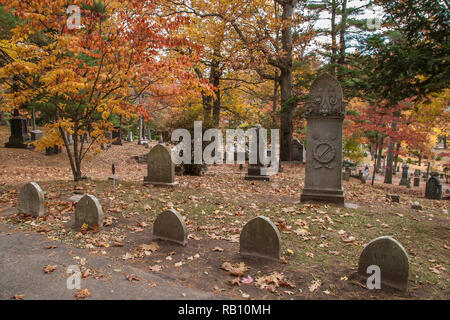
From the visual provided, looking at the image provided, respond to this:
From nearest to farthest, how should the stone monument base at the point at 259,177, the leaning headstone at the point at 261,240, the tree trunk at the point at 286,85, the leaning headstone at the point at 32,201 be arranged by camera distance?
the leaning headstone at the point at 261,240 → the leaning headstone at the point at 32,201 → the stone monument base at the point at 259,177 → the tree trunk at the point at 286,85

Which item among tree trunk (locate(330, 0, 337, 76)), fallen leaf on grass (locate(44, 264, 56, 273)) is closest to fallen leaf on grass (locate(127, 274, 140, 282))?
fallen leaf on grass (locate(44, 264, 56, 273))

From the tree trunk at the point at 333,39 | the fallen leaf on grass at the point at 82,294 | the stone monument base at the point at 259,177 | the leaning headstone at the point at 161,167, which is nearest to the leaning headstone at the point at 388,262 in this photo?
the fallen leaf on grass at the point at 82,294

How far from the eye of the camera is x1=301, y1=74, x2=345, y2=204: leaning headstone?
26.0 feet

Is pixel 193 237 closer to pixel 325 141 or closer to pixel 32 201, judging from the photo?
pixel 32 201

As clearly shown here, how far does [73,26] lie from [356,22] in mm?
16872

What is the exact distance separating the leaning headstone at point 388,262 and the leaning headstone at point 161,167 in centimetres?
634

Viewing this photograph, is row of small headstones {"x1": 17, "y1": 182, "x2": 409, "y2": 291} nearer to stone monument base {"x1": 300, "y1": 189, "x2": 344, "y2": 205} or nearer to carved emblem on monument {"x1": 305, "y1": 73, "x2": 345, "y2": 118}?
stone monument base {"x1": 300, "y1": 189, "x2": 344, "y2": 205}

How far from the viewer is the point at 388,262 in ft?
11.6

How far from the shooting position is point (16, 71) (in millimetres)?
7434

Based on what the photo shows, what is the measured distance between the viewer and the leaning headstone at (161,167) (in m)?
8.98

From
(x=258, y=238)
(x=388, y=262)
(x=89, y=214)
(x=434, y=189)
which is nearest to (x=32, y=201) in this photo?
(x=89, y=214)

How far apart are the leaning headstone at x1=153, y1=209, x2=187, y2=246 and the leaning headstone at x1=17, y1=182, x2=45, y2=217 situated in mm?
2749

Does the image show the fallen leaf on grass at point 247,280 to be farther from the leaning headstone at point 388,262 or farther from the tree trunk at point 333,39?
the tree trunk at point 333,39

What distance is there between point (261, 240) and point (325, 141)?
15.9ft
